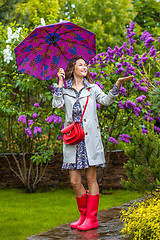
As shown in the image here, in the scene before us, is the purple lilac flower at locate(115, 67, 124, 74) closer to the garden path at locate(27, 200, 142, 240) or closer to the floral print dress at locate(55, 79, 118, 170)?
the floral print dress at locate(55, 79, 118, 170)

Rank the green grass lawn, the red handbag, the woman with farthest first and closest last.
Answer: the green grass lawn, the woman, the red handbag

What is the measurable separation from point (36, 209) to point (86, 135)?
→ 2.35 m

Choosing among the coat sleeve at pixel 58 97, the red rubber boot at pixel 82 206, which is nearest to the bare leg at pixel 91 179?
the red rubber boot at pixel 82 206

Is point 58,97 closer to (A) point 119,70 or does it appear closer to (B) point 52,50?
(B) point 52,50

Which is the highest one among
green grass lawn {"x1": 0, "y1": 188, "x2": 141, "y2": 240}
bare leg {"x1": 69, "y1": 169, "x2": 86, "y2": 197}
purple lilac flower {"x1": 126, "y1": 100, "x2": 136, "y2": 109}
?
purple lilac flower {"x1": 126, "y1": 100, "x2": 136, "y2": 109}

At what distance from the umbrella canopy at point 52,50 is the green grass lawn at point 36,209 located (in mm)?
2051

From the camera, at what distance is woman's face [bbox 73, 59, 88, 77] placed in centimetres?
472

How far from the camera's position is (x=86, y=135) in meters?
4.57

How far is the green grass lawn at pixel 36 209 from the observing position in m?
4.95

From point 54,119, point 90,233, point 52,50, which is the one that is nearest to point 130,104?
point 54,119

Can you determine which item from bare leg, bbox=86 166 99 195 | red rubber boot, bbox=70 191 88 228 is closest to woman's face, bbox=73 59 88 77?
bare leg, bbox=86 166 99 195

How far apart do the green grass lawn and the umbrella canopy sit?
2051mm

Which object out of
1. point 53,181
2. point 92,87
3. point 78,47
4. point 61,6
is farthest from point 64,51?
point 61,6

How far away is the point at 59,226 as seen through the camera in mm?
4945
